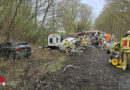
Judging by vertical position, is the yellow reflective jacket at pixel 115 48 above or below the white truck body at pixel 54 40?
below

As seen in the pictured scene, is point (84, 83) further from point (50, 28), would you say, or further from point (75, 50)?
point (50, 28)

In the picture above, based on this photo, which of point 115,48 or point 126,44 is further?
point 115,48

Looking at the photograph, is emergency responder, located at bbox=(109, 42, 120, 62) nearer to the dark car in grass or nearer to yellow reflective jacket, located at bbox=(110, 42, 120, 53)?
yellow reflective jacket, located at bbox=(110, 42, 120, 53)

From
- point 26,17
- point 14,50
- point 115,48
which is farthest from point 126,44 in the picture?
point 26,17

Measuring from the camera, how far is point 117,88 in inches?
154

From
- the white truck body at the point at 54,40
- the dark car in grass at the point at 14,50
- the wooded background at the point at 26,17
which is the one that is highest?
the wooded background at the point at 26,17

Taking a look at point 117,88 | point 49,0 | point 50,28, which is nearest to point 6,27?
point 49,0

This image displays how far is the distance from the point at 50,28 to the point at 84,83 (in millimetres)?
14129

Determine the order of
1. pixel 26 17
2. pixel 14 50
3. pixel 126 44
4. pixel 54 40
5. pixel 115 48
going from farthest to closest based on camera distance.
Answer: pixel 54 40, pixel 26 17, pixel 14 50, pixel 115 48, pixel 126 44

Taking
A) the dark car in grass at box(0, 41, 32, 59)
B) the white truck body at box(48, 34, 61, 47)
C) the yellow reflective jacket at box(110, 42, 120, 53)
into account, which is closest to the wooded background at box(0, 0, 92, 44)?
the white truck body at box(48, 34, 61, 47)

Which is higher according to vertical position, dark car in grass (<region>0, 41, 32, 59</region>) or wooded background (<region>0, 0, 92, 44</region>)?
wooded background (<region>0, 0, 92, 44</region>)

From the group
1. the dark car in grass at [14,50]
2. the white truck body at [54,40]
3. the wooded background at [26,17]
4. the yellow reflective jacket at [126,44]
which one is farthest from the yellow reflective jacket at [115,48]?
the white truck body at [54,40]

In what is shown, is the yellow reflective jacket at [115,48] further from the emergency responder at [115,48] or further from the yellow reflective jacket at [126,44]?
the yellow reflective jacket at [126,44]

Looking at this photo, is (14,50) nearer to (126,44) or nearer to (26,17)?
(26,17)
